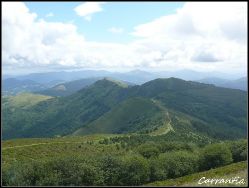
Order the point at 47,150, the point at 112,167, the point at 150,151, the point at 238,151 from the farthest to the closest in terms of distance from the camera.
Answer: the point at 47,150 → the point at 150,151 → the point at 238,151 → the point at 112,167

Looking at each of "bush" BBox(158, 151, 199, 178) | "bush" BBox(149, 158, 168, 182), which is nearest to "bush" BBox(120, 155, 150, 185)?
"bush" BBox(149, 158, 168, 182)

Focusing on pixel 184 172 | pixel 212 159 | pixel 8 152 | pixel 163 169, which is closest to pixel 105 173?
pixel 163 169

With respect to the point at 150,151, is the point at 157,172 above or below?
below

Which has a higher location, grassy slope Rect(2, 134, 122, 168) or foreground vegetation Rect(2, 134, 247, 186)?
foreground vegetation Rect(2, 134, 247, 186)

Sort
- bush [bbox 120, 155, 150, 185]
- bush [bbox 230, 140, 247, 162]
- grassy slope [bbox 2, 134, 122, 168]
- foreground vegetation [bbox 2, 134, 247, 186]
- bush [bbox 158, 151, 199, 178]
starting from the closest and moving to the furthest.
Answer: foreground vegetation [bbox 2, 134, 247, 186] < bush [bbox 120, 155, 150, 185] < bush [bbox 158, 151, 199, 178] < bush [bbox 230, 140, 247, 162] < grassy slope [bbox 2, 134, 122, 168]

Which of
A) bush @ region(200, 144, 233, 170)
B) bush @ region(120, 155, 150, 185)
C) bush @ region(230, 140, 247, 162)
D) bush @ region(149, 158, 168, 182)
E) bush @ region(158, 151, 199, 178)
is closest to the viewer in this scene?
bush @ region(120, 155, 150, 185)

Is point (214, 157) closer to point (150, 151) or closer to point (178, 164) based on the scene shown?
point (178, 164)

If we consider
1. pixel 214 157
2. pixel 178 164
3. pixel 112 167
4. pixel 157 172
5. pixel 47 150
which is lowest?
pixel 47 150

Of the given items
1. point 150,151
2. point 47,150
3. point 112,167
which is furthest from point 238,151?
point 47,150

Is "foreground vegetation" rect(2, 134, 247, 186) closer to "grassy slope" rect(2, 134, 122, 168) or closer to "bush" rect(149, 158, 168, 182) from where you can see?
"bush" rect(149, 158, 168, 182)

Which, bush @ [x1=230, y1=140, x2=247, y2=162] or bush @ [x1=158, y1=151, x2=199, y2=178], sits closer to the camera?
bush @ [x1=158, y1=151, x2=199, y2=178]

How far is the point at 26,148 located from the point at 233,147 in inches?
3645

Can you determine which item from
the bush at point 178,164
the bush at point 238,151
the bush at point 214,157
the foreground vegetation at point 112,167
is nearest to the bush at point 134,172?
the foreground vegetation at point 112,167

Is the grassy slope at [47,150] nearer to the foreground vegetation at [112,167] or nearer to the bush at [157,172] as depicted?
A: the foreground vegetation at [112,167]
